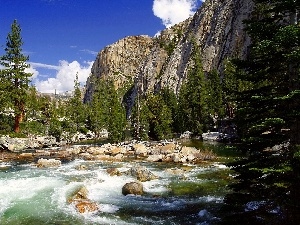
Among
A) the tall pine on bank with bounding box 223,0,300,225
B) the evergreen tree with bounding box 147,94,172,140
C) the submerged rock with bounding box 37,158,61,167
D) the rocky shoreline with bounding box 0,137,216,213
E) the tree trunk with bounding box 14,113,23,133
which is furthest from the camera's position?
the evergreen tree with bounding box 147,94,172,140

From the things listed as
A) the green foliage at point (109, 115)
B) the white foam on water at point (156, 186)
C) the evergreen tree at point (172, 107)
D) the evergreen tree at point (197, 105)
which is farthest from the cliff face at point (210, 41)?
the white foam on water at point (156, 186)

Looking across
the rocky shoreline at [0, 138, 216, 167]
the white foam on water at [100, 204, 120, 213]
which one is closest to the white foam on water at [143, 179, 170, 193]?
the white foam on water at [100, 204, 120, 213]

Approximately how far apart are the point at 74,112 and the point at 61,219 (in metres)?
63.2

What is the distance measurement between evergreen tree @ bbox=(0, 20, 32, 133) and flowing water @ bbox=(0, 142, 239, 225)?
28.5 meters

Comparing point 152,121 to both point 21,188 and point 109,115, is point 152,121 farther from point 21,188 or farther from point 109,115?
point 21,188

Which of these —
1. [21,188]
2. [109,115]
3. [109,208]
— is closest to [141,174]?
[109,208]

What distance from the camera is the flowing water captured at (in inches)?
649

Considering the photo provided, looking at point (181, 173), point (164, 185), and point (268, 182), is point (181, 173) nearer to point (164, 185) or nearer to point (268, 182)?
point (164, 185)

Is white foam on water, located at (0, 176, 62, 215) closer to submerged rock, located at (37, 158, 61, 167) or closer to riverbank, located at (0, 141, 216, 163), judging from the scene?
submerged rock, located at (37, 158, 61, 167)

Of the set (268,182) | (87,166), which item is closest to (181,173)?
(87,166)

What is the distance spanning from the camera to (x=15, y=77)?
2238 inches

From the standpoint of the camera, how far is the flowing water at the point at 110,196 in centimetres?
1650

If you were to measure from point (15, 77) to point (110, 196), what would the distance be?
4325cm

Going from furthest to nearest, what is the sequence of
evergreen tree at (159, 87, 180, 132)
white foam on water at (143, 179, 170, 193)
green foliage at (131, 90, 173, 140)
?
evergreen tree at (159, 87, 180, 132) → green foliage at (131, 90, 173, 140) → white foam on water at (143, 179, 170, 193)
